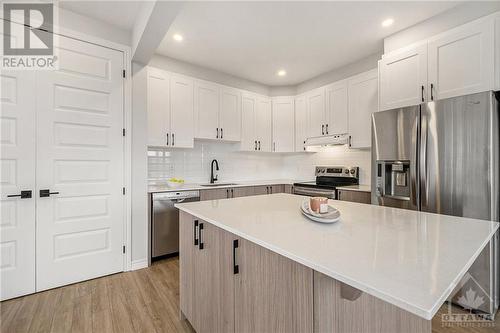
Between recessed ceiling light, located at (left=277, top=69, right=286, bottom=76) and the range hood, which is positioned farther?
recessed ceiling light, located at (left=277, top=69, right=286, bottom=76)

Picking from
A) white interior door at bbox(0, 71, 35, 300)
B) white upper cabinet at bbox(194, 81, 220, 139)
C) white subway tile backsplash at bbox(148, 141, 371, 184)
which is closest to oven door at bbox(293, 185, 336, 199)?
white subway tile backsplash at bbox(148, 141, 371, 184)

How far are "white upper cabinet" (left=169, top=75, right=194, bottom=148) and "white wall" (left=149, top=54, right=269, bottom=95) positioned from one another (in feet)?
0.63

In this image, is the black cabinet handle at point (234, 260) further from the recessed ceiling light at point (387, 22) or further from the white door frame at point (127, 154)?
the recessed ceiling light at point (387, 22)

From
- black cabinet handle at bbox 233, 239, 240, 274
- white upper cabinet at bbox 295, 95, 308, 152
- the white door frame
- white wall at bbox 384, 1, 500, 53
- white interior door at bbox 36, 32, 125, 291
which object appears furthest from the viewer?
white upper cabinet at bbox 295, 95, 308, 152

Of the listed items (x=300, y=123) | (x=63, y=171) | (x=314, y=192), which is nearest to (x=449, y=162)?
(x=314, y=192)

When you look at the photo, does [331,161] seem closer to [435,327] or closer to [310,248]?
[435,327]

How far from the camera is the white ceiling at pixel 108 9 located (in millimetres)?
2207

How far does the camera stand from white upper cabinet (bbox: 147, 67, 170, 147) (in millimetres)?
3113

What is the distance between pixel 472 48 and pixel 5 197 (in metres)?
4.32

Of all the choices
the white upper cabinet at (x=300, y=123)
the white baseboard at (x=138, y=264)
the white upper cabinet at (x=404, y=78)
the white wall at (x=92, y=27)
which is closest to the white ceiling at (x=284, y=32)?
the white upper cabinet at (x=404, y=78)

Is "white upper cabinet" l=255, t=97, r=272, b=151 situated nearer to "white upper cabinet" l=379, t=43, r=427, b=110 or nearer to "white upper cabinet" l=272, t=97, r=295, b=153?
"white upper cabinet" l=272, t=97, r=295, b=153

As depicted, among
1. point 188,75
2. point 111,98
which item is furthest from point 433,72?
point 111,98

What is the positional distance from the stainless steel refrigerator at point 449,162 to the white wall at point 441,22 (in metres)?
0.86

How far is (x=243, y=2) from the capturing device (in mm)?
2207
